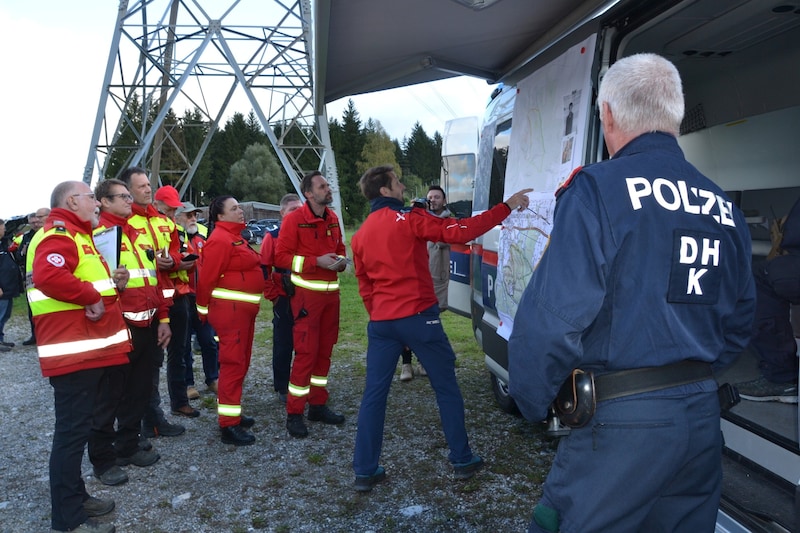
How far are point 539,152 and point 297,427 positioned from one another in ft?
9.43

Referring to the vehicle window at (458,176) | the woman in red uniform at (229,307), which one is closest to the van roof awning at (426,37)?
the woman in red uniform at (229,307)

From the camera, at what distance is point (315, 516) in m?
3.52

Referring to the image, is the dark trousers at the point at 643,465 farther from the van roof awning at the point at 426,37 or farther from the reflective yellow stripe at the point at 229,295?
the reflective yellow stripe at the point at 229,295

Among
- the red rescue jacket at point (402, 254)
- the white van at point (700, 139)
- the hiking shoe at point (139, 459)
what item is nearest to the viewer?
the white van at point (700, 139)

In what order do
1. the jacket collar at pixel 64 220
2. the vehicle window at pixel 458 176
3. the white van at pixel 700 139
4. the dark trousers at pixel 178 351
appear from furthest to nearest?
the vehicle window at pixel 458 176 → the dark trousers at pixel 178 351 → the jacket collar at pixel 64 220 → the white van at pixel 700 139

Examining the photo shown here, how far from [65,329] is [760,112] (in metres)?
5.74

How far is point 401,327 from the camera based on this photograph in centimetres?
375

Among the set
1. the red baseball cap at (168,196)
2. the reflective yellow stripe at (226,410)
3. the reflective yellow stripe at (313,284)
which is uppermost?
the red baseball cap at (168,196)

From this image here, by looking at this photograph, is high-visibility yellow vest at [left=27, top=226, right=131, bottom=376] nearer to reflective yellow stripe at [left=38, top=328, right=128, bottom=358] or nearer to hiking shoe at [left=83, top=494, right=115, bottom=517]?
reflective yellow stripe at [left=38, top=328, right=128, bottom=358]

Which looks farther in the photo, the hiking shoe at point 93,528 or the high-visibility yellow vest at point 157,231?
the high-visibility yellow vest at point 157,231

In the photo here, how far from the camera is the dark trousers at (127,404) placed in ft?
12.8

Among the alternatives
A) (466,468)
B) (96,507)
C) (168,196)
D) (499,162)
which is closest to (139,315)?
(96,507)

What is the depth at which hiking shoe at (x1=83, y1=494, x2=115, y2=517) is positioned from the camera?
139 inches

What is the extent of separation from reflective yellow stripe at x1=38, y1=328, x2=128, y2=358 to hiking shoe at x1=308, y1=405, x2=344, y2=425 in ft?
6.61
